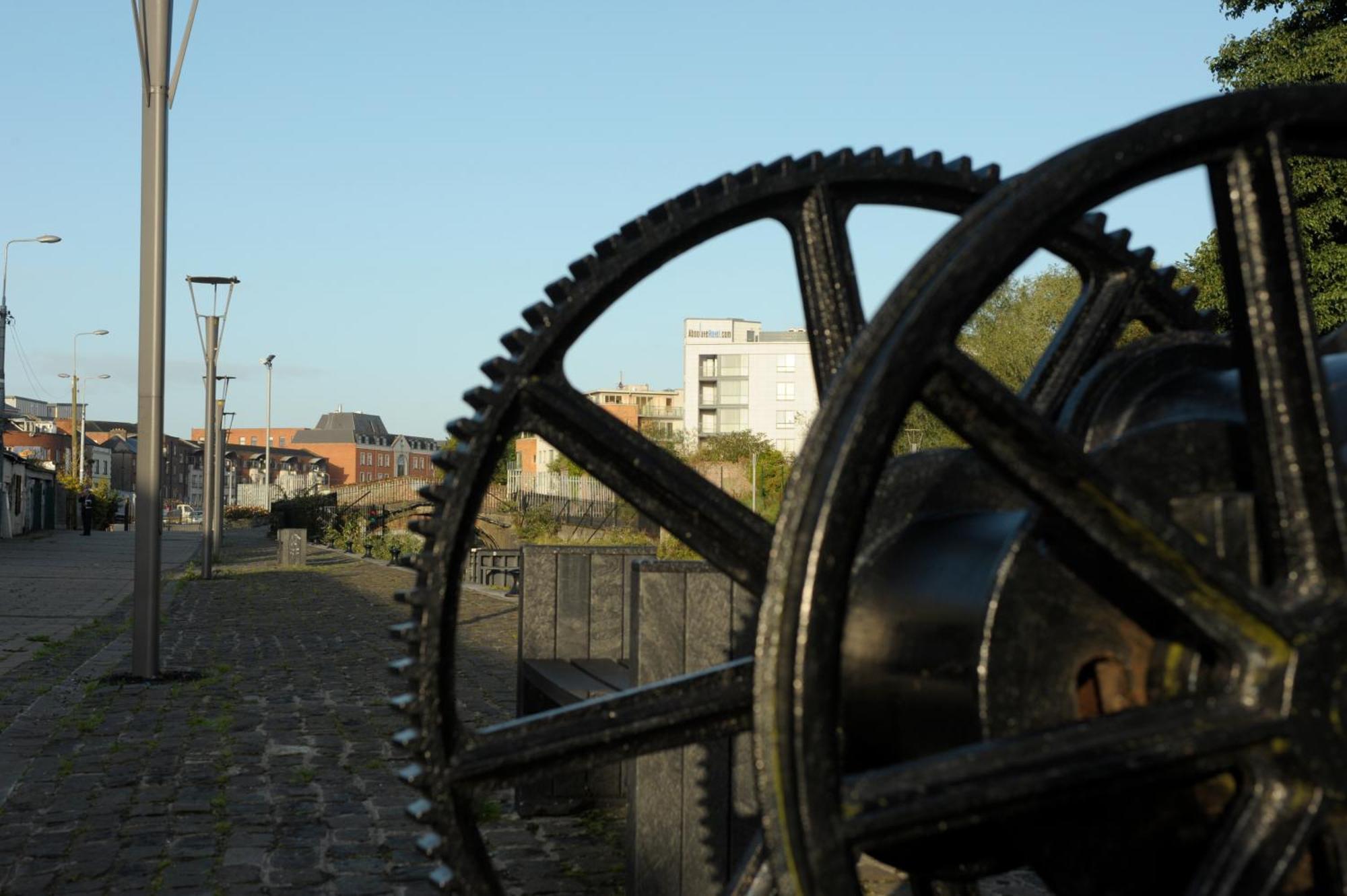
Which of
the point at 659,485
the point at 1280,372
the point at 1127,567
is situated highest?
the point at 1280,372

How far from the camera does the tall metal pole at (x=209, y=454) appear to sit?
27.6 meters

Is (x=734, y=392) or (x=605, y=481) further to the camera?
(x=734, y=392)

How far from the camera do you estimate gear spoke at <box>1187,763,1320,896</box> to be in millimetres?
1909

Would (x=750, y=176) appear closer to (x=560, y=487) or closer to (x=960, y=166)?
(x=960, y=166)

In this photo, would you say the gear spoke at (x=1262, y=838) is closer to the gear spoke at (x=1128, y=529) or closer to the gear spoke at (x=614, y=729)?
the gear spoke at (x=1128, y=529)

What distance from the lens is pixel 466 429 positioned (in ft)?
8.59

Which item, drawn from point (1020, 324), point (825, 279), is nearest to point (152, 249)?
point (825, 279)

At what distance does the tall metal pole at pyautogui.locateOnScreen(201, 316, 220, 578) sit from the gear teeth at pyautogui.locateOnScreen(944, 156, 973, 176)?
25.8 m

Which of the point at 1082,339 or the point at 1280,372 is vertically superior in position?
the point at 1082,339

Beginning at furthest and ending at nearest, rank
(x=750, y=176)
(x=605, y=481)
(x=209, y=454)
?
1. (x=209, y=454)
2. (x=750, y=176)
3. (x=605, y=481)

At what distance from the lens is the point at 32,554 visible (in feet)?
125

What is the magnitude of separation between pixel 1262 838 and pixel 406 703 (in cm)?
135

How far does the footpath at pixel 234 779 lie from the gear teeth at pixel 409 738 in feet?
10.5

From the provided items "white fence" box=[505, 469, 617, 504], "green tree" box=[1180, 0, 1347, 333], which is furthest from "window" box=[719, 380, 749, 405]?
"green tree" box=[1180, 0, 1347, 333]
